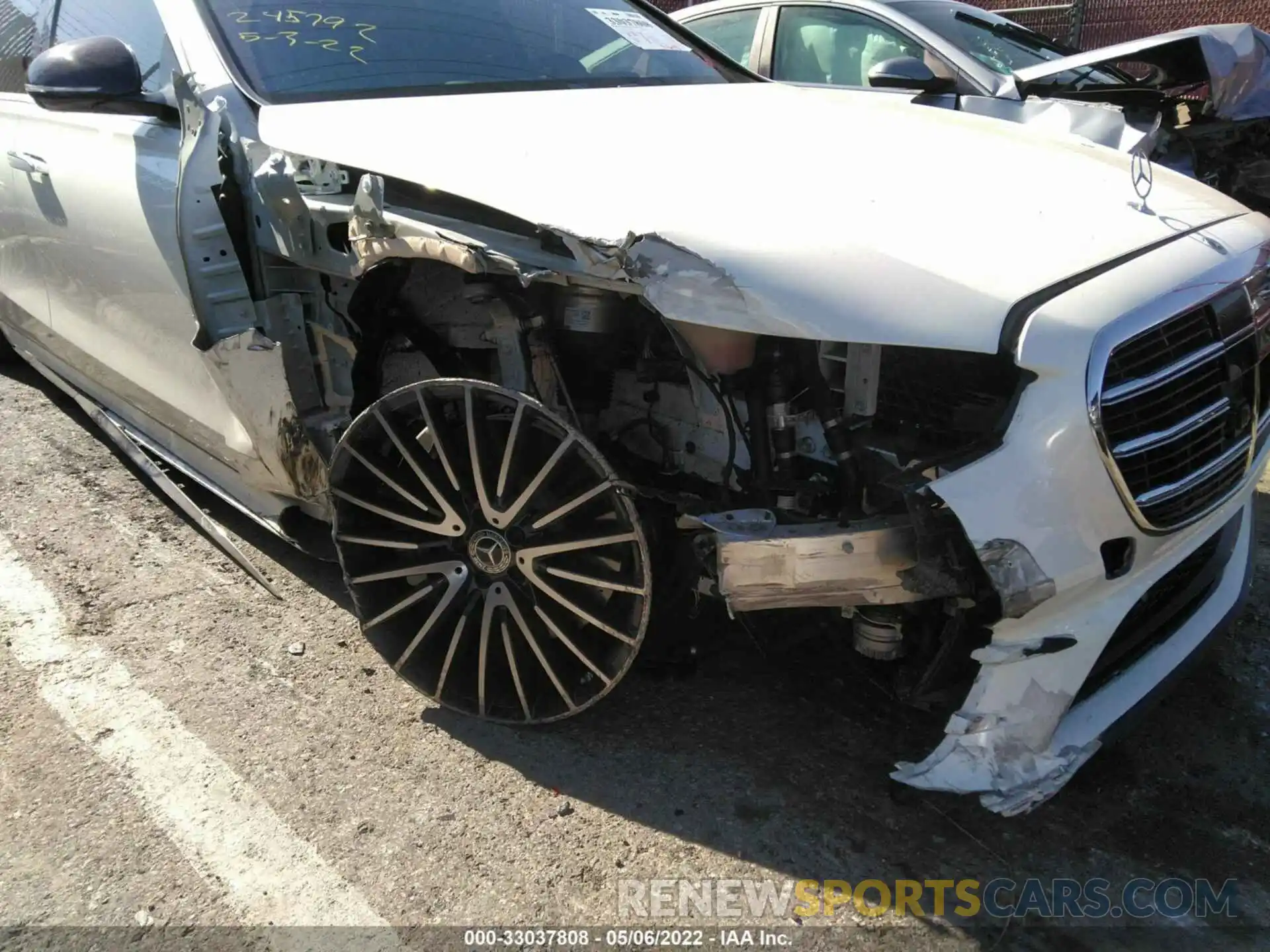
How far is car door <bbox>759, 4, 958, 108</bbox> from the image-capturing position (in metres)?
5.05

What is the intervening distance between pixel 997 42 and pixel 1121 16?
6487mm

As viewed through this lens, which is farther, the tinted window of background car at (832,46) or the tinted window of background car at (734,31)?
the tinted window of background car at (734,31)

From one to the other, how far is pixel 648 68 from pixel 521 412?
1589mm

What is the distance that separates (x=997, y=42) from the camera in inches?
211

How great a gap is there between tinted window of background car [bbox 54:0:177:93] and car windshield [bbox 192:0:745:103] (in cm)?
20

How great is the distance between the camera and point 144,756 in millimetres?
2428

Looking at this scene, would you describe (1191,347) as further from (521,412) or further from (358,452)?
(358,452)

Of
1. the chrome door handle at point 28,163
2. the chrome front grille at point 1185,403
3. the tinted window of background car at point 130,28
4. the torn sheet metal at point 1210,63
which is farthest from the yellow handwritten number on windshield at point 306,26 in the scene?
the torn sheet metal at point 1210,63

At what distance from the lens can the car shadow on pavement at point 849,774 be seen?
6.86ft

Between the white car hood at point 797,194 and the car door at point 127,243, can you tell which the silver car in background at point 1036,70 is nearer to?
the white car hood at point 797,194

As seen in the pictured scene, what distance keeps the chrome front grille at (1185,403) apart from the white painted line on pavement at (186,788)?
167 cm

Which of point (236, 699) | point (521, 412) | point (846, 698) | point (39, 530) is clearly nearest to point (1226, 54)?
point (846, 698)

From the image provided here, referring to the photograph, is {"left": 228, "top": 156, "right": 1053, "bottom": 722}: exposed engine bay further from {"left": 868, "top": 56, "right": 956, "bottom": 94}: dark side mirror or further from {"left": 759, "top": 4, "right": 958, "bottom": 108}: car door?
{"left": 759, "top": 4, "right": 958, "bottom": 108}: car door

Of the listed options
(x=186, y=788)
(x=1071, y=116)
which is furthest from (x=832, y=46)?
(x=186, y=788)
